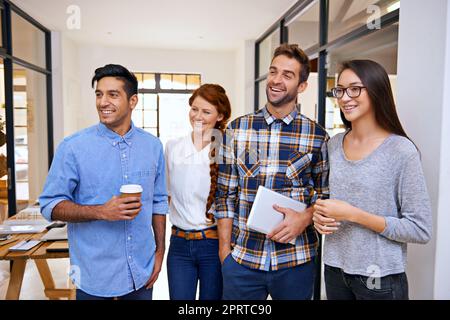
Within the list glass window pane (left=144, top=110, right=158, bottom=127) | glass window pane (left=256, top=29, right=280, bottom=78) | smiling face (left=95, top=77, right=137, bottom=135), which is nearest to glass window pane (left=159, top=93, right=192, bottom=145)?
glass window pane (left=144, top=110, right=158, bottom=127)

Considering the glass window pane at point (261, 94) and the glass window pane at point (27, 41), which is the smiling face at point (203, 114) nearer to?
the glass window pane at point (27, 41)

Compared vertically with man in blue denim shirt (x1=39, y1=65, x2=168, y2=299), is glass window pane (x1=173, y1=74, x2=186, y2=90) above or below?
above

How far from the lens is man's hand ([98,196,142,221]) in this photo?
1.04 meters

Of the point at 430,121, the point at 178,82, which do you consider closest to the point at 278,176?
the point at 430,121

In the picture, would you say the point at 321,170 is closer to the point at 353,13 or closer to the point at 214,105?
the point at 214,105

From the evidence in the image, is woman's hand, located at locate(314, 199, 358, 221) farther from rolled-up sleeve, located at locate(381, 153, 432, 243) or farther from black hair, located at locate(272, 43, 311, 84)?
black hair, located at locate(272, 43, 311, 84)

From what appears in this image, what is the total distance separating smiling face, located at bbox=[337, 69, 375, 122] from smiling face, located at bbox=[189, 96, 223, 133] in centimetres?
58

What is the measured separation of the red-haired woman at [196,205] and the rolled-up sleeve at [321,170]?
0.40m

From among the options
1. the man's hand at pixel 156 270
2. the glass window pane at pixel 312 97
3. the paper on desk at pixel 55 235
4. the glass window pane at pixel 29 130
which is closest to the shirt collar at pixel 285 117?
the man's hand at pixel 156 270

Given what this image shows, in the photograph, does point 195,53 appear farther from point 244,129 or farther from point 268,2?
point 244,129

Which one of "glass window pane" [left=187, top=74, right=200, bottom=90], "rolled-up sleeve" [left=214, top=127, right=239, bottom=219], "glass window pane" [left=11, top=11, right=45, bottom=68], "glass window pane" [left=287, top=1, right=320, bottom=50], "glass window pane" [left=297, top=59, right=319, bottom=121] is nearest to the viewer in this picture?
"rolled-up sleeve" [left=214, top=127, right=239, bottom=219]

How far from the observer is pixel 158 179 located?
1.35 meters

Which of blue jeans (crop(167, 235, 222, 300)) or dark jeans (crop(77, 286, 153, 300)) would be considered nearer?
dark jeans (crop(77, 286, 153, 300))

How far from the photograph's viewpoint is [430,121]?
4.09 ft
